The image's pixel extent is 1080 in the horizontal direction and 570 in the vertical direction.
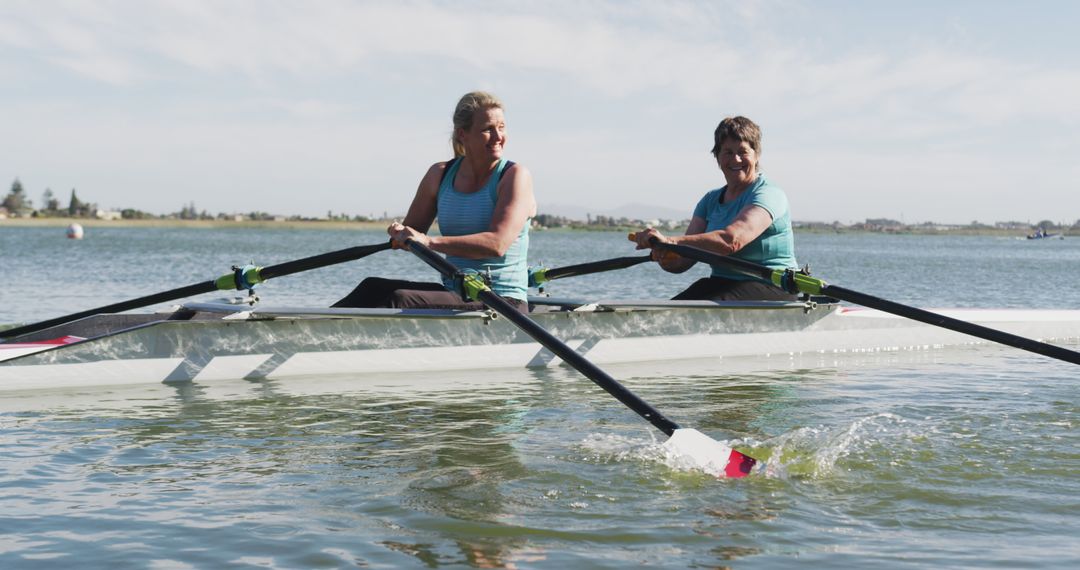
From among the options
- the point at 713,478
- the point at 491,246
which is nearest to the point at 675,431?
the point at 713,478

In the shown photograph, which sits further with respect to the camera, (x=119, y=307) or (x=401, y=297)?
(x=119, y=307)

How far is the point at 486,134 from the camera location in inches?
295

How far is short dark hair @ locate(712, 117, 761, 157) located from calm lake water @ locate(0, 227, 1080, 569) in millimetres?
1949

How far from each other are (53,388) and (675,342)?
5020 mm

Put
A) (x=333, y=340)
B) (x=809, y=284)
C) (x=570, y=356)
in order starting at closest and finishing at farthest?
1. (x=570, y=356)
2. (x=333, y=340)
3. (x=809, y=284)

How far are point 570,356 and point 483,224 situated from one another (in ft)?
6.38

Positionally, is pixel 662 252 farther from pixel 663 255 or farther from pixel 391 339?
pixel 391 339

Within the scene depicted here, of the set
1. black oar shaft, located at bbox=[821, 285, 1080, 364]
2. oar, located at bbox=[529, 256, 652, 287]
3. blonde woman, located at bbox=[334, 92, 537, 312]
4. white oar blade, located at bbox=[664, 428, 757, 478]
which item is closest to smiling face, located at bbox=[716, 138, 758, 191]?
oar, located at bbox=[529, 256, 652, 287]

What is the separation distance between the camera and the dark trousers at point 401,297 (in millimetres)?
8117

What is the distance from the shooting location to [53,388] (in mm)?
7277

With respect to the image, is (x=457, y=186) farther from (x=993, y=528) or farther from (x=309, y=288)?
(x=309, y=288)

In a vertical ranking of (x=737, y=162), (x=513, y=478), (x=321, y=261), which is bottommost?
(x=513, y=478)

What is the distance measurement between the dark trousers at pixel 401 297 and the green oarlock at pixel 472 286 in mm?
848

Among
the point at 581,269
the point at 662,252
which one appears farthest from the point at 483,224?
the point at 581,269
